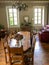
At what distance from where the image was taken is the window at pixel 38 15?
37.5 ft

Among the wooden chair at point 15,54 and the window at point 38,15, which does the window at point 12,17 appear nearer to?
the window at point 38,15

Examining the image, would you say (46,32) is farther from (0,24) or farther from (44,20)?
(0,24)

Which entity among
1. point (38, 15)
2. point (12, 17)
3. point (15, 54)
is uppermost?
point (38, 15)

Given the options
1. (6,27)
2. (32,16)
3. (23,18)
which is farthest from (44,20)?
(6,27)

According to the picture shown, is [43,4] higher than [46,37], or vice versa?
[43,4]

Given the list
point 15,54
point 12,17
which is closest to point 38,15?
point 12,17

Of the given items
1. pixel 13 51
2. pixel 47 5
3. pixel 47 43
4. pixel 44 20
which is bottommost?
pixel 47 43

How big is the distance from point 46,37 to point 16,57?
487 cm

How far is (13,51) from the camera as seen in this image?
341 cm

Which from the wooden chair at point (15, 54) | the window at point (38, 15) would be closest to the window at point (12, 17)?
the window at point (38, 15)

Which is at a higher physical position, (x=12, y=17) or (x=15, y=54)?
(x=12, y=17)

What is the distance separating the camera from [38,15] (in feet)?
38.0

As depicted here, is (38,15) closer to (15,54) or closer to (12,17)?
(12,17)

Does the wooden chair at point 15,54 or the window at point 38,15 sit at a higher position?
the window at point 38,15
